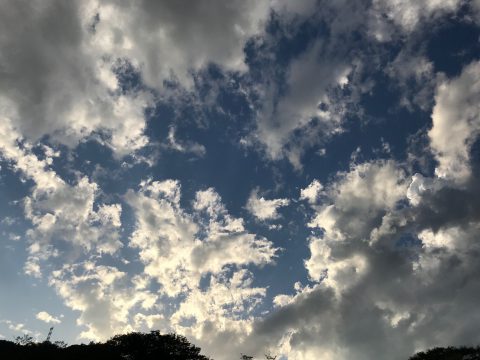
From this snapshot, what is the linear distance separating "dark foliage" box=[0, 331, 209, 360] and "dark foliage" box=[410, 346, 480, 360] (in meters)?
47.7

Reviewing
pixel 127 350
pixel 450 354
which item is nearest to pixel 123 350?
pixel 127 350

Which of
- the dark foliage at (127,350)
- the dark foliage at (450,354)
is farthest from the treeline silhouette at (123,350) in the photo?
the dark foliage at (450,354)

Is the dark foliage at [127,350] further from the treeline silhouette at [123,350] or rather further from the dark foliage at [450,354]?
the dark foliage at [450,354]

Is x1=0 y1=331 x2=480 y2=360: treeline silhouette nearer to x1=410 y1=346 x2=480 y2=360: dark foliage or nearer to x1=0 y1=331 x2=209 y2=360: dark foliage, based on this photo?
x1=0 y1=331 x2=209 y2=360: dark foliage

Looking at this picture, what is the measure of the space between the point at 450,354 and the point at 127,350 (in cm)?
6399

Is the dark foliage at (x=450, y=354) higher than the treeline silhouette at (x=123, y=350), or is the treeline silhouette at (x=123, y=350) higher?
the treeline silhouette at (x=123, y=350)

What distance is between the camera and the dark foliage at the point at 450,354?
53812mm

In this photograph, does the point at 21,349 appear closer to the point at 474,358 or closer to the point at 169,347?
the point at 169,347

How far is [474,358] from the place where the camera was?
51938 millimetres

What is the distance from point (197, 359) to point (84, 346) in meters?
25.0

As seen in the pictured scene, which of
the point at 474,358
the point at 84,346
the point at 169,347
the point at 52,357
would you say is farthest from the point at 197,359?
the point at 474,358

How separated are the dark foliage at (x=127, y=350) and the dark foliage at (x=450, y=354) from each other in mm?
47730

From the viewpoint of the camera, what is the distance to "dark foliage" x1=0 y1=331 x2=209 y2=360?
273ft

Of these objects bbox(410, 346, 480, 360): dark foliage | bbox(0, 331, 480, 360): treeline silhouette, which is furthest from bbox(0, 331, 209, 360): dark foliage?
bbox(410, 346, 480, 360): dark foliage
